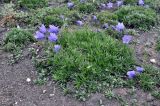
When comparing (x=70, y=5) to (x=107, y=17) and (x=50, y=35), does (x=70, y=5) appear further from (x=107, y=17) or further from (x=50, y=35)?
(x=50, y=35)

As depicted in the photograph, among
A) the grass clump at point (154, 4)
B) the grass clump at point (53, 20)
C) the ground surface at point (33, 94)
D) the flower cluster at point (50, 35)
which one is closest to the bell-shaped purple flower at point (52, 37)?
the flower cluster at point (50, 35)

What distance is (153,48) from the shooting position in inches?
227

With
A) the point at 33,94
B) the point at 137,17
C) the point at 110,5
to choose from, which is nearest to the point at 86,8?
the point at 110,5

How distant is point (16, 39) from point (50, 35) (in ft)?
2.04

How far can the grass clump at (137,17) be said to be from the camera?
6258 mm

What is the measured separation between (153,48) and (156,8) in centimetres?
142

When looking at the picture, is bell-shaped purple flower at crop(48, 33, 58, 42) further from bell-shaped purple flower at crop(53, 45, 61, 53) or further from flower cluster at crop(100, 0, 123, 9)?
flower cluster at crop(100, 0, 123, 9)

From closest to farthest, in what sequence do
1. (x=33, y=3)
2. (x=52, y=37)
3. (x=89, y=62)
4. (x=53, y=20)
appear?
(x=89, y=62)
(x=52, y=37)
(x=53, y=20)
(x=33, y=3)

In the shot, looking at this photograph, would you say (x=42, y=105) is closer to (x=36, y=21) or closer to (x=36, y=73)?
(x=36, y=73)

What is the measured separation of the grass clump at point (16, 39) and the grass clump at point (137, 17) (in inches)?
65.5

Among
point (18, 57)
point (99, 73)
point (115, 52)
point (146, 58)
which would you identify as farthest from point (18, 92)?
point (146, 58)

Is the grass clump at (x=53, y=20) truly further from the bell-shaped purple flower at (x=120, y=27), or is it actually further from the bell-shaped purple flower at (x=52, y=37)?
the bell-shaped purple flower at (x=120, y=27)

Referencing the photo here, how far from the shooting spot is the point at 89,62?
16.7 ft

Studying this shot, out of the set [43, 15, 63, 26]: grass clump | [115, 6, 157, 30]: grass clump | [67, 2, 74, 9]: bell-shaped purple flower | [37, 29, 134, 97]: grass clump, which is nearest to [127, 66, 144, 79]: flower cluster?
[37, 29, 134, 97]: grass clump
